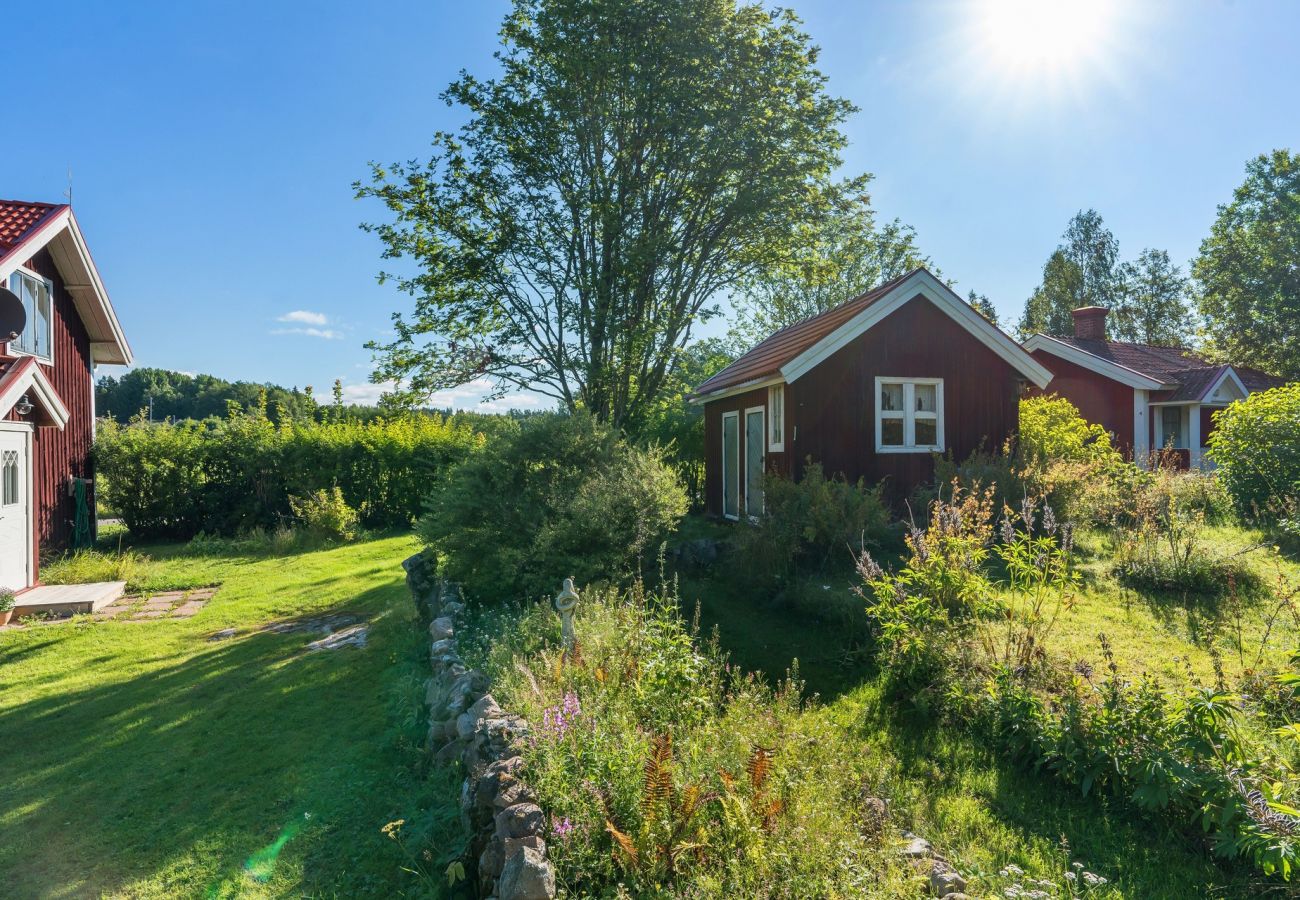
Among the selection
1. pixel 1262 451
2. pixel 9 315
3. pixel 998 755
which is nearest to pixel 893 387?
pixel 1262 451

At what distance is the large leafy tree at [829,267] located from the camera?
1380 centimetres

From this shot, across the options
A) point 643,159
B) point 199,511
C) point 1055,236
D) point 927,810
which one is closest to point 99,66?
point 643,159

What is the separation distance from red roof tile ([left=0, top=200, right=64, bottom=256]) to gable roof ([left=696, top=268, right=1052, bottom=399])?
40.6 ft

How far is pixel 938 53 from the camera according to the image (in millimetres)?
10156

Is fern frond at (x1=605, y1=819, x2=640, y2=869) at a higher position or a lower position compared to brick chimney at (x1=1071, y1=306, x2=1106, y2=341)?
lower

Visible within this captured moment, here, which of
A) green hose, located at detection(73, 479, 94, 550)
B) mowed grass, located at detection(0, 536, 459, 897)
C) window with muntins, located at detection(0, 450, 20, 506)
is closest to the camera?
mowed grass, located at detection(0, 536, 459, 897)

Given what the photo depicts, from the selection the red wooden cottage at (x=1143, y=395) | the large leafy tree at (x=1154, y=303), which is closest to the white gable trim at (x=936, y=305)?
the red wooden cottage at (x=1143, y=395)

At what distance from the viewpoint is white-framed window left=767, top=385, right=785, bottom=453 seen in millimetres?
11391

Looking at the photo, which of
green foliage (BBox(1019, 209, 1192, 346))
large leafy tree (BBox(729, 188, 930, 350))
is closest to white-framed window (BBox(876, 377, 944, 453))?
large leafy tree (BBox(729, 188, 930, 350))

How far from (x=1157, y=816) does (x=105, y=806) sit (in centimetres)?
626

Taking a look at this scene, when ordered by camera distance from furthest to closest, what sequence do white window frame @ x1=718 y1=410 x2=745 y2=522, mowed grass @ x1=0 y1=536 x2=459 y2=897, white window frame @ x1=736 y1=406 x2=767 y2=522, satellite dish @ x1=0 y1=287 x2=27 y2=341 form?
white window frame @ x1=718 y1=410 x2=745 y2=522 < white window frame @ x1=736 y1=406 x2=767 y2=522 < satellite dish @ x1=0 y1=287 x2=27 y2=341 < mowed grass @ x1=0 y1=536 x2=459 y2=897

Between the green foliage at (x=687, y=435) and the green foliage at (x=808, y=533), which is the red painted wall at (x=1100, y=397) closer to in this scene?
the green foliage at (x=687, y=435)

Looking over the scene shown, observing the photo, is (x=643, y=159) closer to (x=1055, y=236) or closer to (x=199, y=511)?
(x=199, y=511)

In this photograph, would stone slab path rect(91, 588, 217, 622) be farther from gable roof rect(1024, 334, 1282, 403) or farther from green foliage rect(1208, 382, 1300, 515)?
gable roof rect(1024, 334, 1282, 403)
